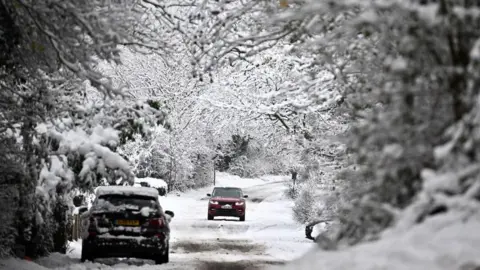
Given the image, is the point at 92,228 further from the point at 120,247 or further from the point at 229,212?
the point at 229,212

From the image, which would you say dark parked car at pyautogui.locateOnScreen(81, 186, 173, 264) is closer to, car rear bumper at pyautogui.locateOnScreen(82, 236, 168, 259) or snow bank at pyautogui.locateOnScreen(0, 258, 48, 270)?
car rear bumper at pyautogui.locateOnScreen(82, 236, 168, 259)

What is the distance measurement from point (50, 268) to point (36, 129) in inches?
122

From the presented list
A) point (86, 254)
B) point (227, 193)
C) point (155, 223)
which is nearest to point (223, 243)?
point (155, 223)

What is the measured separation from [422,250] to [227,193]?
33414mm

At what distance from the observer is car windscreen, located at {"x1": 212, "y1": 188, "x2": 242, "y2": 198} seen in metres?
38.0

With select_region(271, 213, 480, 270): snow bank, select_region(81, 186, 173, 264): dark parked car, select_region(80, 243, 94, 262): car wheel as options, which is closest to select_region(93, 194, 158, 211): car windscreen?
select_region(81, 186, 173, 264): dark parked car

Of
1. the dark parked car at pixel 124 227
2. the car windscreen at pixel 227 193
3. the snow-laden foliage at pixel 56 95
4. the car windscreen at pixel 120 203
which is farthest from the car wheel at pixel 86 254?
the car windscreen at pixel 227 193

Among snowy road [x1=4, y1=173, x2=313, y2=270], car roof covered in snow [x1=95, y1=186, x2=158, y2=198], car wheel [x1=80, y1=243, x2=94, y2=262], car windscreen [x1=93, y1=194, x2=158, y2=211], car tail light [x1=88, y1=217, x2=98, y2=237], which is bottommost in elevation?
snowy road [x1=4, y1=173, x2=313, y2=270]

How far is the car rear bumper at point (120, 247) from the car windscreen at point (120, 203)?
63cm

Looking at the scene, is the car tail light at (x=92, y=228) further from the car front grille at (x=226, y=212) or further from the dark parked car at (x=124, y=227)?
the car front grille at (x=226, y=212)

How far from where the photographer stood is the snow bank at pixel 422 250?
4.80m

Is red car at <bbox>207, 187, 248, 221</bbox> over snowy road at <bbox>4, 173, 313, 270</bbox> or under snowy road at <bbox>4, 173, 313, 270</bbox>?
over

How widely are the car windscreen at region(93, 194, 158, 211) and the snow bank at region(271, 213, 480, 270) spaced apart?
37.8 ft

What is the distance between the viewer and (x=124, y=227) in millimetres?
16500
